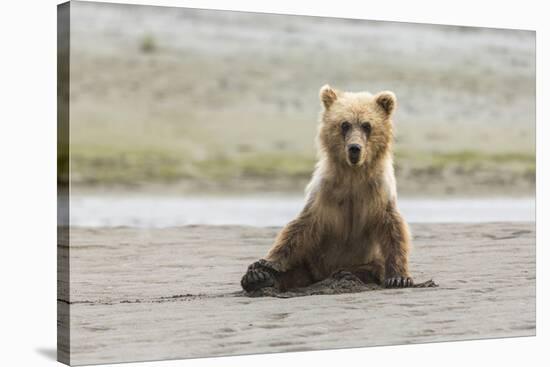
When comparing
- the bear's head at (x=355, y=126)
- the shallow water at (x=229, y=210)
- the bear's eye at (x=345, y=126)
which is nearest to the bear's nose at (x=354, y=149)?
the bear's head at (x=355, y=126)

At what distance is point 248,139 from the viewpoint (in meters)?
8.09

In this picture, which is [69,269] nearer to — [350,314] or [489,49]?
[350,314]

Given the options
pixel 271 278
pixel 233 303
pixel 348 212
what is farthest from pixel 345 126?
pixel 233 303

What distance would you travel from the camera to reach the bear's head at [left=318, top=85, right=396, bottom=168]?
314 inches

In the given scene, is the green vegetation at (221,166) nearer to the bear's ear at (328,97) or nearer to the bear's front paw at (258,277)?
the bear's ear at (328,97)

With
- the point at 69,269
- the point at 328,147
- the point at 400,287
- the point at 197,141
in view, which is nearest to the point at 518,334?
the point at 400,287

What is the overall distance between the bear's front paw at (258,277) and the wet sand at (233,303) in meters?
0.09

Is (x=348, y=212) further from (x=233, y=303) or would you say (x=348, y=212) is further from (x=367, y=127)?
(x=233, y=303)

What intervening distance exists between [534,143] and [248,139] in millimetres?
2629

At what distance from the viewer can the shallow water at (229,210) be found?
755cm

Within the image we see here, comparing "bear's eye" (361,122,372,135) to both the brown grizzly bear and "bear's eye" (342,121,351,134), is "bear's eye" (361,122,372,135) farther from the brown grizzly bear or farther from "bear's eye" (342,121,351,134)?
"bear's eye" (342,121,351,134)

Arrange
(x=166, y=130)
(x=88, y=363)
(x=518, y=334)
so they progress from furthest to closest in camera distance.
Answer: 1. (x=518, y=334)
2. (x=166, y=130)
3. (x=88, y=363)

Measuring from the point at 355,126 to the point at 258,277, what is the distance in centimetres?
129

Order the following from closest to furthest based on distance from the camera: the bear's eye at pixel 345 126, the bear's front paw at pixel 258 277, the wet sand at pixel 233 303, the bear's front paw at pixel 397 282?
the wet sand at pixel 233 303 → the bear's front paw at pixel 258 277 → the bear's eye at pixel 345 126 → the bear's front paw at pixel 397 282
